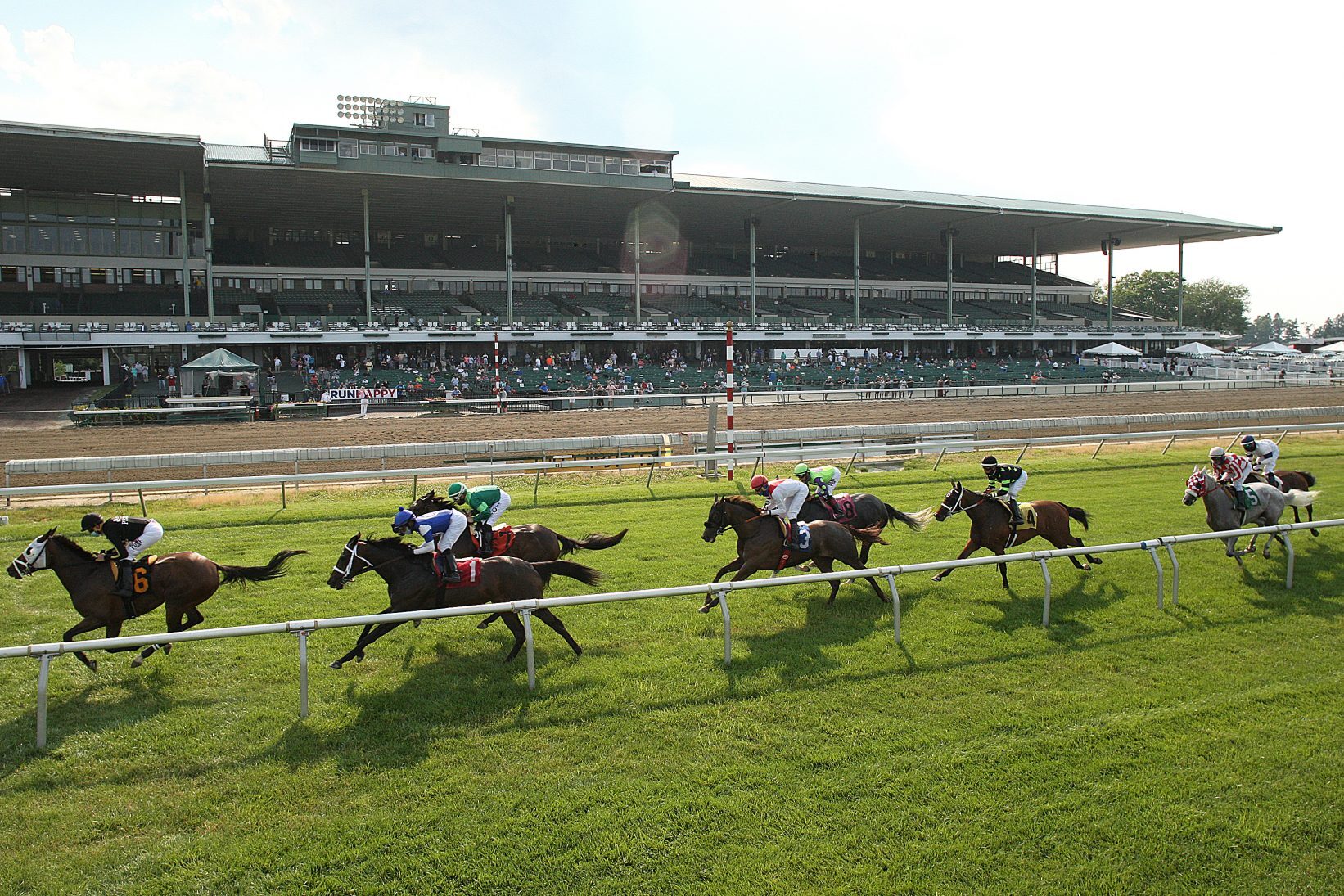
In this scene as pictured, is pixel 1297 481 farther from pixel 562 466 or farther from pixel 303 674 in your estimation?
pixel 303 674

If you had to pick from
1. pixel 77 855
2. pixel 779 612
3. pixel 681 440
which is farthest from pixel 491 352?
pixel 77 855

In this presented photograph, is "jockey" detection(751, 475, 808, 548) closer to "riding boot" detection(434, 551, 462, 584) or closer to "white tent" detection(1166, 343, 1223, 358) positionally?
"riding boot" detection(434, 551, 462, 584)

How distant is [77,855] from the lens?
382cm

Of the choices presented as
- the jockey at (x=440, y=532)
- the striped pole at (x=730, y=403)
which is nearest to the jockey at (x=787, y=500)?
the jockey at (x=440, y=532)

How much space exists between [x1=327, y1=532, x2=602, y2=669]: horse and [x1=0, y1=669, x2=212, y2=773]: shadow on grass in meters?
1.08

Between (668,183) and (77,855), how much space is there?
37.3 m

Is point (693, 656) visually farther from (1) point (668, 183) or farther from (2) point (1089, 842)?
(1) point (668, 183)

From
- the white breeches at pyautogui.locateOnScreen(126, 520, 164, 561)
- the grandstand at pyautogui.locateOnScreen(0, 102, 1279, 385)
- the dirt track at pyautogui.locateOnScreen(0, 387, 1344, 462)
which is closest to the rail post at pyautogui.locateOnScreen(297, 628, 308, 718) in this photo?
the white breeches at pyautogui.locateOnScreen(126, 520, 164, 561)

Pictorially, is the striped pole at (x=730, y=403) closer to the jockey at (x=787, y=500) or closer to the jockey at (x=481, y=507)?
the jockey at (x=787, y=500)

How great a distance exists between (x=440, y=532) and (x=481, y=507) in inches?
36.4

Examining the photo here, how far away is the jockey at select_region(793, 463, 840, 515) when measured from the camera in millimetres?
8188

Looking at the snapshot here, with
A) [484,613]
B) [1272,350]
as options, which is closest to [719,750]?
[484,613]

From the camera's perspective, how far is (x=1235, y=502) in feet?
27.7

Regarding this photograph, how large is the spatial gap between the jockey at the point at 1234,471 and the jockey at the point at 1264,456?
316 mm
